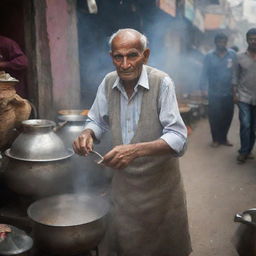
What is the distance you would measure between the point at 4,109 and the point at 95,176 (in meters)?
1.34

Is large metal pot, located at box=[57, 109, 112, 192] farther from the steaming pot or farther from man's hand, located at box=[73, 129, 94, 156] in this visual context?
man's hand, located at box=[73, 129, 94, 156]

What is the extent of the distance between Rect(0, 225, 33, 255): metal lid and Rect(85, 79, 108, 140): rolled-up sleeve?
1.03m

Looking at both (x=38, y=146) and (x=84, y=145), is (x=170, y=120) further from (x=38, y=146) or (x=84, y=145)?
(x=38, y=146)

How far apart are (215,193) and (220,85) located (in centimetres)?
354

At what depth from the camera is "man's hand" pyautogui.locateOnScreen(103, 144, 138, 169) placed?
8.02ft

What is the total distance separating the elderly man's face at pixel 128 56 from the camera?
8.71 ft

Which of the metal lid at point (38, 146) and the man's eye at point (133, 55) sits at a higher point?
the man's eye at point (133, 55)

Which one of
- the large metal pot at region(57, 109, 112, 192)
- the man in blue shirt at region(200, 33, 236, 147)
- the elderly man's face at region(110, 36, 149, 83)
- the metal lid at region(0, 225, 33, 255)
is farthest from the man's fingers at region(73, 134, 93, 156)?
the man in blue shirt at region(200, 33, 236, 147)

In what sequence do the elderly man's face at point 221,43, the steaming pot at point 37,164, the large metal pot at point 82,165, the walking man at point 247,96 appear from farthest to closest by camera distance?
the elderly man's face at point 221,43 → the walking man at point 247,96 → the large metal pot at point 82,165 → the steaming pot at point 37,164

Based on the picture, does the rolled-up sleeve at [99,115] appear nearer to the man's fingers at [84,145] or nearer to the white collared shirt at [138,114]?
the white collared shirt at [138,114]

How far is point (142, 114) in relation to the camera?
9.24ft

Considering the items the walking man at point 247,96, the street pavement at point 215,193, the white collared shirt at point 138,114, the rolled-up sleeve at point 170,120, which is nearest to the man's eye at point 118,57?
the white collared shirt at point 138,114

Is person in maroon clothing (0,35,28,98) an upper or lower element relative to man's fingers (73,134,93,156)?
upper

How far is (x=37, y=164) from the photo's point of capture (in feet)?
11.8
